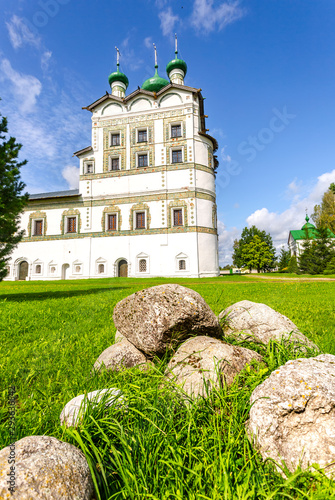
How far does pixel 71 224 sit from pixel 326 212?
29.5 meters

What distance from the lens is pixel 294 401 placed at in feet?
5.56

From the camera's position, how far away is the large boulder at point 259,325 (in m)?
3.10

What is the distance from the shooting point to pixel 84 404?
6.11 feet

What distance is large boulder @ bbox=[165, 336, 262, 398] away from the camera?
221cm

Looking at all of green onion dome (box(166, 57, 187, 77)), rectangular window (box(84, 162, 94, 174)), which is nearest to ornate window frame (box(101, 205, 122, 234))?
rectangular window (box(84, 162, 94, 174))

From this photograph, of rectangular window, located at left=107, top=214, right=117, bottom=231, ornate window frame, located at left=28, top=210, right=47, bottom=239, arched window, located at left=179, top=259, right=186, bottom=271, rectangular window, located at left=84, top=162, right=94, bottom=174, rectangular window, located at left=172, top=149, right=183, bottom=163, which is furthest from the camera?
ornate window frame, located at left=28, top=210, right=47, bottom=239

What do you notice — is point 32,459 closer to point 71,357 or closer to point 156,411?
point 156,411

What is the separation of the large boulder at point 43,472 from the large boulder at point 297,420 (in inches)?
42.7

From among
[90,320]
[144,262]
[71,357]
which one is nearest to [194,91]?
[144,262]

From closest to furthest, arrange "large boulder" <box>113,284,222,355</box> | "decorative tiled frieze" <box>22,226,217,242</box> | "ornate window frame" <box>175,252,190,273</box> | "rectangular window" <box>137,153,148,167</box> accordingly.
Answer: "large boulder" <box>113,284,222,355</box> → "ornate window frame" <box>175,252,190,273</box> → "decorative tiled frieze" <box>22,226,217,242</box> → "rectangular window" <box>137,153,148,167</box>

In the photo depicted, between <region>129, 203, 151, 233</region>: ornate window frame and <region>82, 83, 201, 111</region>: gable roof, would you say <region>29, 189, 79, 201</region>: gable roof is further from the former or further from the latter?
<region>82, 83, 201, 111</region>: gable roof

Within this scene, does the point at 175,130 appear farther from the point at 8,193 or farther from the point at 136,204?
the point at 8,193

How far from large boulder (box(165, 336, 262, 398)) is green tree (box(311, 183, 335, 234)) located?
3172 cm

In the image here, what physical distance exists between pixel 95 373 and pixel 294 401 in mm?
1902
